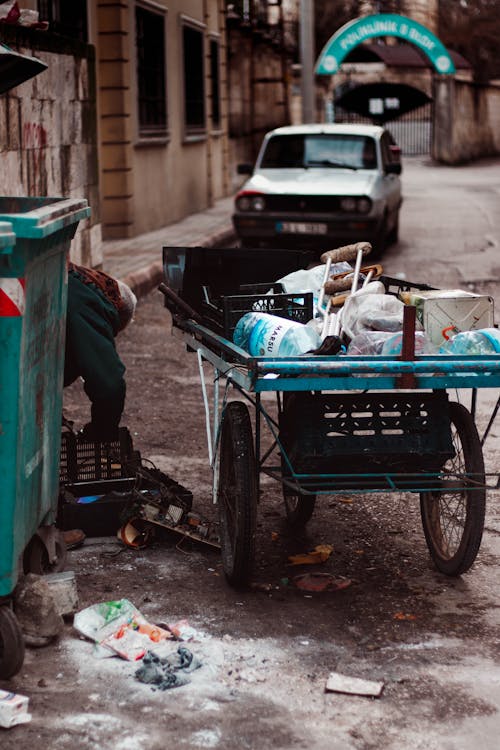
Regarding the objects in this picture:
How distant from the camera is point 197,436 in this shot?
6812 mm

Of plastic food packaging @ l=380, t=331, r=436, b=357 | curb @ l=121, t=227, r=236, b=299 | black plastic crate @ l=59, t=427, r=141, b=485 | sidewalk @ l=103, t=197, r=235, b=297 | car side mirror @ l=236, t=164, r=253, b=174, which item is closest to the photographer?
plastic food packaging @ l=380, t=331, r=436, b=357

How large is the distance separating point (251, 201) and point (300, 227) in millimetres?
648

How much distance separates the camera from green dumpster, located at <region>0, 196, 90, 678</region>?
139 inches

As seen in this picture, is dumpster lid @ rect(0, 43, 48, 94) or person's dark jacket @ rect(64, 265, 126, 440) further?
dumpster lid @ rect(0, 43, 48, 94)

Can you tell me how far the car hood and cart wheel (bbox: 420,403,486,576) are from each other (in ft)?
31.1

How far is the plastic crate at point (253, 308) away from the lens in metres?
4.62

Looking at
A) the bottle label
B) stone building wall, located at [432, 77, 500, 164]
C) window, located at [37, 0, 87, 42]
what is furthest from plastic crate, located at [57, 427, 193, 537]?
stone building wall, located at [432, 77, 500, 164]

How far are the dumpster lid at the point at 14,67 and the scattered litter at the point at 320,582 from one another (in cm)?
244

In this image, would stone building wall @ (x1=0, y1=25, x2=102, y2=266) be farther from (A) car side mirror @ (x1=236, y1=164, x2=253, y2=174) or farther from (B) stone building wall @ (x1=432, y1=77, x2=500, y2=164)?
(B) stone building wall @ (x1=432, y1=77, x2=500, y2=164)

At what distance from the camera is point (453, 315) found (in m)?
4.49

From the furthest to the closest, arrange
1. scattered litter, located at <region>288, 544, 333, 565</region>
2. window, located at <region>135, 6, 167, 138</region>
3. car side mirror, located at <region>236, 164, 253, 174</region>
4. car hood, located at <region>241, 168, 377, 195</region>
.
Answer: window, located at <region>135, 6, 167, 138</region> → car side mirror, located at <region>236, 164, 253, 174</region> → car hood, located at <region>241, 168, 377, 195</region> → scattered litter, located at <region>288, 544, 333, 565</region>

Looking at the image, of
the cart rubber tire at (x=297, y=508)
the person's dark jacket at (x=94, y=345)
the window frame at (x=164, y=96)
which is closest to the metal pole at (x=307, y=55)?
the window frame at (x=164, y=96)

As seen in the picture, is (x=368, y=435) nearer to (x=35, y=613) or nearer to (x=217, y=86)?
(x=35, y=613)

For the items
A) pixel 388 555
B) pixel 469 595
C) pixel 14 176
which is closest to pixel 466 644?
pixel 469 595
